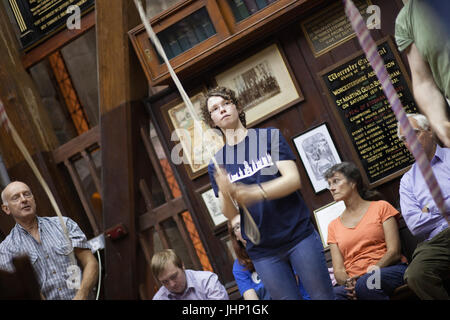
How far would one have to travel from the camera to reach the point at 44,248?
3105 mm

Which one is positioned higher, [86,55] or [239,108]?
[86,55]

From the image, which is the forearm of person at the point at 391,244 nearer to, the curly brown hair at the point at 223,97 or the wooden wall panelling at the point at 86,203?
the curly brown hair at the point at 223,97

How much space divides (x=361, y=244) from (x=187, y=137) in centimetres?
169

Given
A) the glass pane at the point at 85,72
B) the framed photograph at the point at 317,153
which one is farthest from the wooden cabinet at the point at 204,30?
the glass pane at the point at 85,72

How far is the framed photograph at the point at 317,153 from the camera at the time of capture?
167 inches

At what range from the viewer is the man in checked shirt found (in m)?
3.05

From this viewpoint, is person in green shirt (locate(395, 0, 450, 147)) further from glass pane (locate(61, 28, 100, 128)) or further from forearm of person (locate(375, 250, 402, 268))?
glass pane (locate(61, 28, 100, 128))

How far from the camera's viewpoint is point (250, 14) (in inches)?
163

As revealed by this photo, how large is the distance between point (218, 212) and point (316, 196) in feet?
2.54

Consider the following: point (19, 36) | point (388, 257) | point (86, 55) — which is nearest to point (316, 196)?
point (388, 257)

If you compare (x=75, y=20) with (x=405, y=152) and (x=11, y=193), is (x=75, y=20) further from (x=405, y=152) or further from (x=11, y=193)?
(x=405, y=152)

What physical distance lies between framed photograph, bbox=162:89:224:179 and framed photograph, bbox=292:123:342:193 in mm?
699

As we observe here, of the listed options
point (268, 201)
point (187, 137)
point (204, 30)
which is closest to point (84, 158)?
point (187, 137)

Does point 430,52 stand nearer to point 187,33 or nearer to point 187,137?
point 187,33
